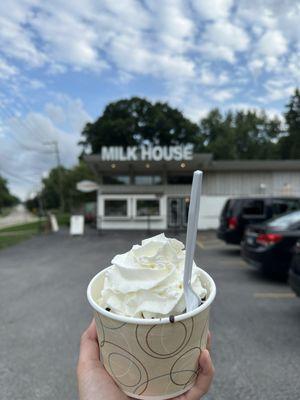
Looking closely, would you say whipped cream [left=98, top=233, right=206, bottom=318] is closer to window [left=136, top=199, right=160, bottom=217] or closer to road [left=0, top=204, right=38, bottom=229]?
window [left=136, top=199, right=160, bottom=217]

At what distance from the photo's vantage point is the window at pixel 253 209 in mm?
10270

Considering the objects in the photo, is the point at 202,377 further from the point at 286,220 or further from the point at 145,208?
the point at 145,208

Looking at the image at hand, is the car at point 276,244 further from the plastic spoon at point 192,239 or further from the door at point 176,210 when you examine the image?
the door at point 176,210

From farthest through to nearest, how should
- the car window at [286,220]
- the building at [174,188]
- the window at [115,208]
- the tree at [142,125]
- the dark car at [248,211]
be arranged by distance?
1. the tree at [142,125]
2. the window at [115,208]
3. the building at [174,188]
4. the dark car at [248,211]
5. the car window at [286,220]

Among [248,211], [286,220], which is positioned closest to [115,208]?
[248,211]

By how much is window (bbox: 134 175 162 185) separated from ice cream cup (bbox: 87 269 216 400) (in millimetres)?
20225

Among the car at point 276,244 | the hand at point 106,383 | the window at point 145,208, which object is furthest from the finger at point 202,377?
the window at point 145,208

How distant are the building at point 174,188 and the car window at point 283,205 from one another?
9.58 m

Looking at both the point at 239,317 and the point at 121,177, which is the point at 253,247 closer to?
the point at 239,317

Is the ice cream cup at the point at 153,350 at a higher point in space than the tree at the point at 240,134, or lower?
lower

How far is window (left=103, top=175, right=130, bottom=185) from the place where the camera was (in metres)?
21.6

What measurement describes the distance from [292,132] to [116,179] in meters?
34.8

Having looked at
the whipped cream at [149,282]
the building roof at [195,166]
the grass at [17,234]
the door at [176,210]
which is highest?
the building roof at [195,166]

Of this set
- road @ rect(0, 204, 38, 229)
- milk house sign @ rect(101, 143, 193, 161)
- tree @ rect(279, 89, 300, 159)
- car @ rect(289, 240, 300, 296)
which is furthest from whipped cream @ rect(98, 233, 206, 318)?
tree @ rect(279, 89, 300, 159)
